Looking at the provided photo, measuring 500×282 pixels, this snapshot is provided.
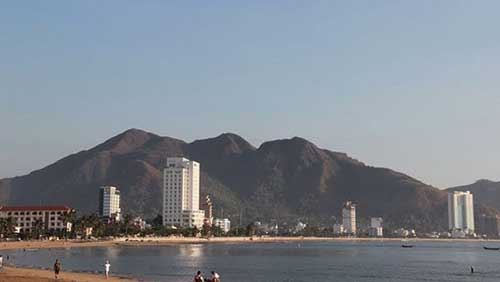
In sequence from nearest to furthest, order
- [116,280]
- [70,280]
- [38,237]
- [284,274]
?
[70,280] → [116,280] → [284,274] → [38,237]

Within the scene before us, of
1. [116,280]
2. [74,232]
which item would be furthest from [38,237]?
[116,280]

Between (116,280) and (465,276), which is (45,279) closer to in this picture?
(116,280)

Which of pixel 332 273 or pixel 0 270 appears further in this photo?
pixel 332 273

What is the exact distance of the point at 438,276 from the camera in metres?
78.6

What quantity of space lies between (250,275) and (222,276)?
3895mm

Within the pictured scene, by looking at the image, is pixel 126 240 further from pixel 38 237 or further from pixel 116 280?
pixel 116 280

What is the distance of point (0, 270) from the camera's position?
6228 cm

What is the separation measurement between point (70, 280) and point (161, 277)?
14729 mm

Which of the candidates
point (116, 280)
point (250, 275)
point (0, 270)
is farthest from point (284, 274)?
point (0, 270)

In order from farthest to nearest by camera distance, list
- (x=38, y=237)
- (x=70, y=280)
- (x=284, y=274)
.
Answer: (x=38, y=237) < (x=284, y=274) < (x=70, y=280)

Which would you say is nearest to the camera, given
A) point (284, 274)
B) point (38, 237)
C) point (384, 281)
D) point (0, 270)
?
point (0, 270)

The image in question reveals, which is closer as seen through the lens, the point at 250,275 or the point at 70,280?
the point at 70,280

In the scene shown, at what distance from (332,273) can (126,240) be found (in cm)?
12418

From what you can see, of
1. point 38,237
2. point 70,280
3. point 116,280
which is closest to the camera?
point 70,280
